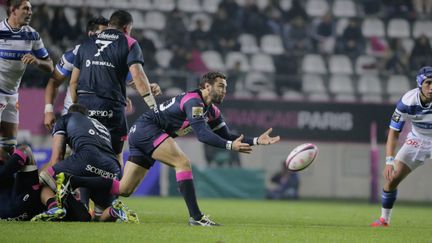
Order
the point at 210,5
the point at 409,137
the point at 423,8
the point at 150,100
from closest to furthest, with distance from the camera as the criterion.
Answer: the point at 150,100
the point at 409,137
the point at 210,5
the point at 423,8

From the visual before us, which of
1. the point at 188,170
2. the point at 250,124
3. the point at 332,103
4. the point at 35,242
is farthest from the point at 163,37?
the point at 35,242

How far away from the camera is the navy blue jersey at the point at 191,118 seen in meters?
9.37

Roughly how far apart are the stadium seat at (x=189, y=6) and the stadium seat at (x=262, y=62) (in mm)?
2161

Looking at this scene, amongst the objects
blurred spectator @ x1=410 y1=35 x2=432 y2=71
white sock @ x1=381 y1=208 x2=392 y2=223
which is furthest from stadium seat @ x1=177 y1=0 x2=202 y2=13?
white sock @ x1=381 y1=208 x2=392 y2=223

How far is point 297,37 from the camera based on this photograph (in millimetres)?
23797

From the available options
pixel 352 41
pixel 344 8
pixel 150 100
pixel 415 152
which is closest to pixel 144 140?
pixel 150 100

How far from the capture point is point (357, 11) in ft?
84.1

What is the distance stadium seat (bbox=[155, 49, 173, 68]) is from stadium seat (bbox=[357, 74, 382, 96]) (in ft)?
17.7

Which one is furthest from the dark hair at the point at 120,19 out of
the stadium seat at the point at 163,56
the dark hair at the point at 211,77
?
the stadium seat at the point at 163,56

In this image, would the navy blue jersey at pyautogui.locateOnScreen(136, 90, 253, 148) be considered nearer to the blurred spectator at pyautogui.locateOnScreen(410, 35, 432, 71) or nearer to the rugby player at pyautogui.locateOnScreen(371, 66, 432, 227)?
the rugby player at pyautogui.locateOnScreen(371, 66, 432, 227)

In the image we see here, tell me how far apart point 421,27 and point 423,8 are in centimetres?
71

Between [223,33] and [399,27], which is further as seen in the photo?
[399,27]

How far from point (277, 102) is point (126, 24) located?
1158 cm

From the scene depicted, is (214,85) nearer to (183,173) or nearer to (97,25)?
(183,173)
